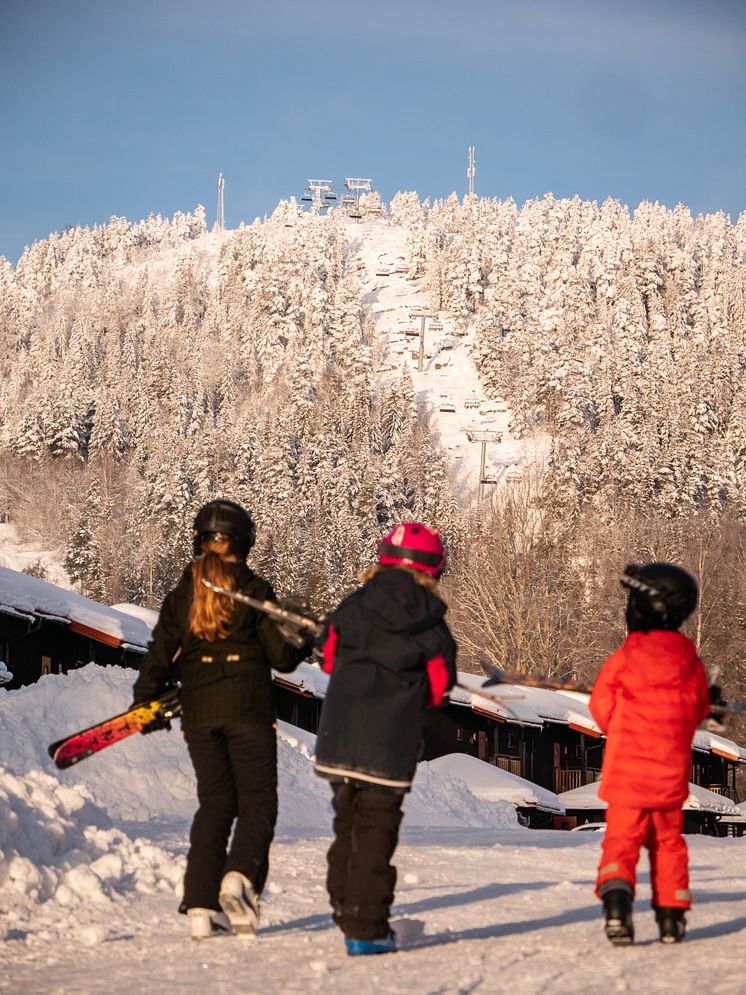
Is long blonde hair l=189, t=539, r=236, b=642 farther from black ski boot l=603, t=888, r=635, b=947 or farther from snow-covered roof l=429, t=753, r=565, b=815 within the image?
snow-covered roof l=429, t=753, r=565, b=815

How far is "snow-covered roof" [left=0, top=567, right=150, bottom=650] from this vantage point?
2302cm

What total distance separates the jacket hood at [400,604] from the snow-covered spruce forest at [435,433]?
46.8 metres

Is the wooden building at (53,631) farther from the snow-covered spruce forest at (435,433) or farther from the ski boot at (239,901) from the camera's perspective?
the snow-covered spruce forest at (435,433)

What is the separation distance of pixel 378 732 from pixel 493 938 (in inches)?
47.5

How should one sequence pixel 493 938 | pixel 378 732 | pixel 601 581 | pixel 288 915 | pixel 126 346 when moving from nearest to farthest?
1. pixel 378 732
2. pixel 493 938
3. pixel 288 915
4. pixel 601 581
5. pixel 126 346

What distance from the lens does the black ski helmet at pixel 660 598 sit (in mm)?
6012

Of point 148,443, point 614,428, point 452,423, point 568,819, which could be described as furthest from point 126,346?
point 568,819

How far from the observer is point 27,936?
6.14 meters

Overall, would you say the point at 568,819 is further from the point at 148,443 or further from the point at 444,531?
the point at 148,443

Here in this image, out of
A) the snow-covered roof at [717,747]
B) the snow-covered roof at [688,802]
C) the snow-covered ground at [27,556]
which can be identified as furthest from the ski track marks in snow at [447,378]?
the snow-covered roof at [688,802]

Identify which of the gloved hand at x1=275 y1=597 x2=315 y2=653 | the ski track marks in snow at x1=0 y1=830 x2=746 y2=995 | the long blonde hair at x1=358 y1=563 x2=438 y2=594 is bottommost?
the ski track marks in snow at x1=0 y1=830 x2=746 y2=995

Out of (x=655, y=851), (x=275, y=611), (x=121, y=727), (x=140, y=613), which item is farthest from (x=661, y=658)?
(x=140, y=613)

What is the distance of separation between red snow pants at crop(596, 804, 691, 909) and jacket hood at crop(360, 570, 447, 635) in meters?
1.16

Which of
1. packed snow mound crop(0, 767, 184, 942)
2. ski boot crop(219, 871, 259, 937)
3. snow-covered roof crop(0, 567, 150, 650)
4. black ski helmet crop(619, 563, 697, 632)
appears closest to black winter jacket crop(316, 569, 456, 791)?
ski boot crop(219, 871, 259, 937)
